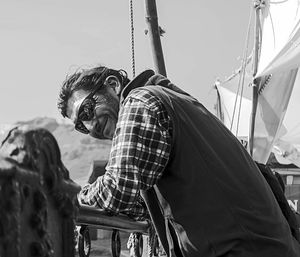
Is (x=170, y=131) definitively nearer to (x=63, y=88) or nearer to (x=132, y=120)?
(x=132, y=120)

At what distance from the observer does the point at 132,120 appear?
1.75 metres

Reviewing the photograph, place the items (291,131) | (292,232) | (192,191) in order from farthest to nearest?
(291,131) → (292,232) → (192,191)

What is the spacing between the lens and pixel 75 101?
81.0 inches

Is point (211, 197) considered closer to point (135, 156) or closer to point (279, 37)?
point (135, 156)

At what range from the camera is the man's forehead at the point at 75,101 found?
205 cm

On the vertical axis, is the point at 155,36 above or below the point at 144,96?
below

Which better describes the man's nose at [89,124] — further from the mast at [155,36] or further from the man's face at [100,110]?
the mast at [155,36]

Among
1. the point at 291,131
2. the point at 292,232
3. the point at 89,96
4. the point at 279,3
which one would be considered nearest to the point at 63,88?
the point at 89,96

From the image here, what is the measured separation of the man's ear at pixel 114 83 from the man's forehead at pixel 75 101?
0.30ft

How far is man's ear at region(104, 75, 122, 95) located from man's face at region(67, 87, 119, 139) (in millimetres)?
14

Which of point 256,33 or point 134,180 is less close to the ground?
point 134,180

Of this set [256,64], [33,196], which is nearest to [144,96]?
[33,196]

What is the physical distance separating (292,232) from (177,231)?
0.41 metres

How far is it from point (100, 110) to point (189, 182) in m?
0.47
